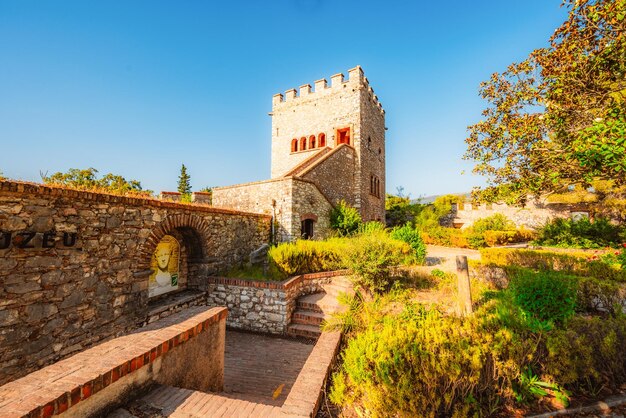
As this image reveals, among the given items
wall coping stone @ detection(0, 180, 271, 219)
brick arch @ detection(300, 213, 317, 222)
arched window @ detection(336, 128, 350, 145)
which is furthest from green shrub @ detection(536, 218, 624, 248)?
wall coping stone @ detection(0, 180, 271, 219)

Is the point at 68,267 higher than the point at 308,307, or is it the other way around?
the point at 68,267

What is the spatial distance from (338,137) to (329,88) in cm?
353

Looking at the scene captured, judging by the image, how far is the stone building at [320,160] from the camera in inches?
443

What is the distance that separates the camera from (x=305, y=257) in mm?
8812

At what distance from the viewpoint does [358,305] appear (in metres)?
6.39

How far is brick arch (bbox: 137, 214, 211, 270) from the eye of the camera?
19.6ft

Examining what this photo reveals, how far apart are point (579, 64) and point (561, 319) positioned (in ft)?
20.5

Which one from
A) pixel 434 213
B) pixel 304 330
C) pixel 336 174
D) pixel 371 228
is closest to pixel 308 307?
pixel 304 330

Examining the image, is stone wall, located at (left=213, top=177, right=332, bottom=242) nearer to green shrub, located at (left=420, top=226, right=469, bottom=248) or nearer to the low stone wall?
the low stone wall

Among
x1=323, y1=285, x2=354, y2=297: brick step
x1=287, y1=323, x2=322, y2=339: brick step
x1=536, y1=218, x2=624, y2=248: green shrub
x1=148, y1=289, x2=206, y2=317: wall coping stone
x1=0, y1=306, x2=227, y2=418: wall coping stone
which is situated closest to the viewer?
x1=0, y1=306, x2=227, y2=418: wall coping stone

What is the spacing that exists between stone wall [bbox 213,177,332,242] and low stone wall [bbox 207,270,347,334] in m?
3.18

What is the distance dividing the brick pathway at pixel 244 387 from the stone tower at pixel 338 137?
30.3 ft

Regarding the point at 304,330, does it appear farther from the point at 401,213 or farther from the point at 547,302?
the point at 401,213


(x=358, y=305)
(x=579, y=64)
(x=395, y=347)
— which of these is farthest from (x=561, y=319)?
(x=579, y=64)
